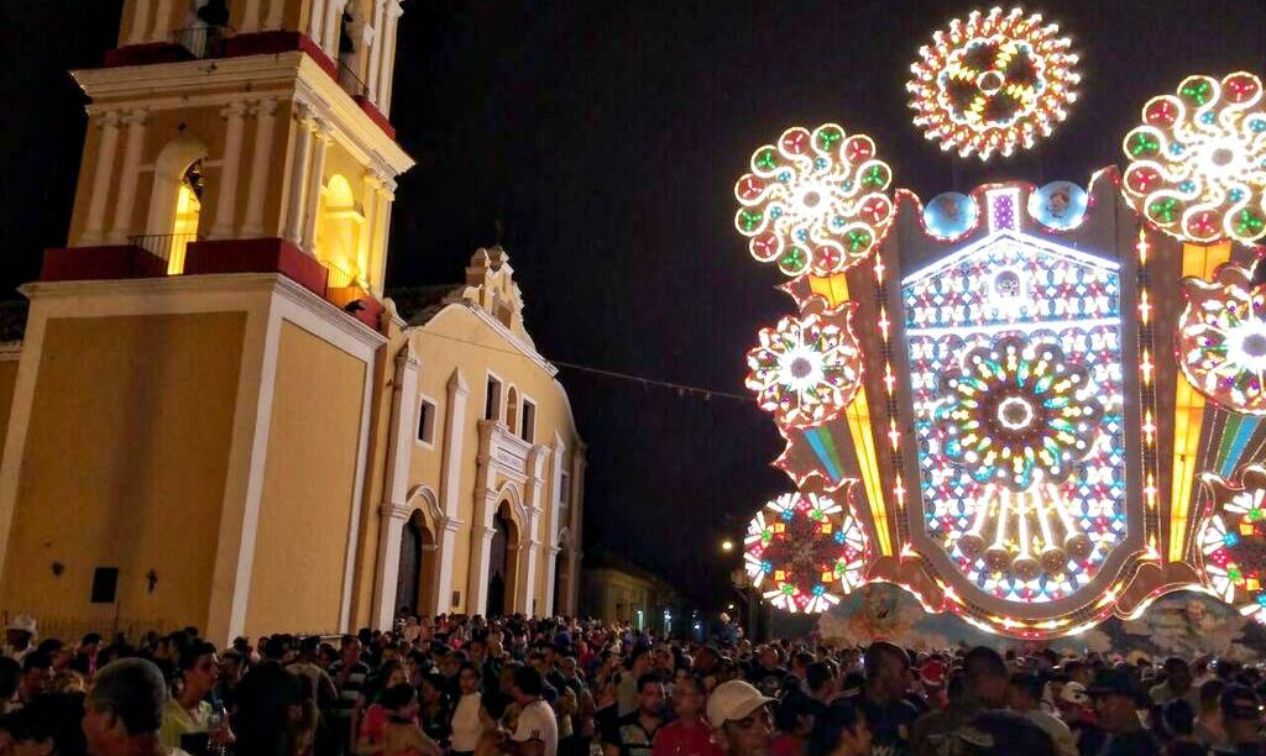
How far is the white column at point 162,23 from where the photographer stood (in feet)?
69.5

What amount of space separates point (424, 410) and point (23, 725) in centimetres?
2082

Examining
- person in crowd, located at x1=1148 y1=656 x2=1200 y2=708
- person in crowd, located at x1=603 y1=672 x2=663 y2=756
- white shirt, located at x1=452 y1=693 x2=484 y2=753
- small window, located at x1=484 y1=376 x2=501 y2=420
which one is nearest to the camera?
person in crowd, located at x1=603 y1=672 x2=663 y2=756

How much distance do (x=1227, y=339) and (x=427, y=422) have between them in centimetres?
1691

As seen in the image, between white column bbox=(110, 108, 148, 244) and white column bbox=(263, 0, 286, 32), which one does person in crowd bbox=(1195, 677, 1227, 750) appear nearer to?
white column bbox=(110, 108, 148, 244)

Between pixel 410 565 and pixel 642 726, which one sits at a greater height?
pixel 410 565

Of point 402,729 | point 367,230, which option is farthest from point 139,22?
point 402,729

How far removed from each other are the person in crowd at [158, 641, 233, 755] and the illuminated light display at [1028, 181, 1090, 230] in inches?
759

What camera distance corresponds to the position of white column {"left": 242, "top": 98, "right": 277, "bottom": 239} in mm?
19562

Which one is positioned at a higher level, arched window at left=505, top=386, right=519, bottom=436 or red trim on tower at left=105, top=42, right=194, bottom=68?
red trim on tower at left=105, top=42, right=194, bottom=68

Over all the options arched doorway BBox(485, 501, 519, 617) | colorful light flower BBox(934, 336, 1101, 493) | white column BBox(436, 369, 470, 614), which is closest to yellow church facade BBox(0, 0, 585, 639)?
white column BBox(436, 369, 470, 614)

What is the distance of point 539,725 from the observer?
637cm

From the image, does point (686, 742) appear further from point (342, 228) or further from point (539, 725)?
point (342, 228)

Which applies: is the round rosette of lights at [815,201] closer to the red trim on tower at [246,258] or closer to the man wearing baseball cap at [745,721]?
the red trim on tower at [246,258]

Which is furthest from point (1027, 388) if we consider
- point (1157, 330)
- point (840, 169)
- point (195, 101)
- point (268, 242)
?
point (195, 101)
